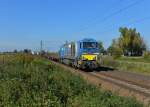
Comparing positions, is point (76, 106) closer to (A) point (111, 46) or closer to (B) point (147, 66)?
(B) point (147, 66)

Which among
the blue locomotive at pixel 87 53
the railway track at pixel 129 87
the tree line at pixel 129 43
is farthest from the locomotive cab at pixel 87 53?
the tree line at pixel 129 43

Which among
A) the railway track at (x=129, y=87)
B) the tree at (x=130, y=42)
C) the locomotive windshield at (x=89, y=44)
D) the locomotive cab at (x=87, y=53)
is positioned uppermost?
the tree at (x=130, y=42)

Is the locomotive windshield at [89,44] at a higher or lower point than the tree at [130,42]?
lower

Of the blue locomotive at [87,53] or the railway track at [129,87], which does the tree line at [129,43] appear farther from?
the railway track at [129,87]

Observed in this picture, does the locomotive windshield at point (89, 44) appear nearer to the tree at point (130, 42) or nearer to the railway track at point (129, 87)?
the railway track at point (129, 87)

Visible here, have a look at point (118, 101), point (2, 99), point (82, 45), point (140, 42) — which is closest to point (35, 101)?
point (2, 99)

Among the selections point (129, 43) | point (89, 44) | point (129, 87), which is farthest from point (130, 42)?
point (129, 87)

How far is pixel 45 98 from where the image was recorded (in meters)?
11.4

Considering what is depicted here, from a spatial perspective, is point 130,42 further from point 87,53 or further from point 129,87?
point 129,87

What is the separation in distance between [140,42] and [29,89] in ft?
436

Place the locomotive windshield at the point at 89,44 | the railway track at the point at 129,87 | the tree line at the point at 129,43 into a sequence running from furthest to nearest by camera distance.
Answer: the tree line at the point at 129,43, the locomotive windshield at the point at 89,44, the railway track at the point at 129,87

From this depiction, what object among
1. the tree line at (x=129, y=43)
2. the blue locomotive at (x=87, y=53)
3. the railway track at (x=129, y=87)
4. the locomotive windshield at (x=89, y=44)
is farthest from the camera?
the tree line at (x=129, y=43)

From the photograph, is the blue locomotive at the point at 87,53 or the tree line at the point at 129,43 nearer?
the blue locomotive at the point at 87,53

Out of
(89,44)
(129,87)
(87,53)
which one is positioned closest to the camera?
(129,87)
